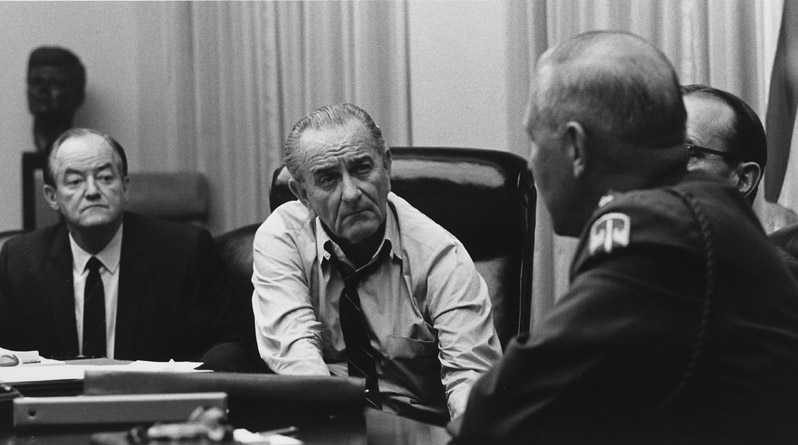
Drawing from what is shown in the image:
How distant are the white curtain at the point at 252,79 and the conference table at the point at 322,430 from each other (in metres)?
2.60

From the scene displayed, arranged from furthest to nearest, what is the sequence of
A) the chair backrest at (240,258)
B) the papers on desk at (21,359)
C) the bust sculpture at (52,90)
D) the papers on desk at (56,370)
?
the bust sculpture at (52,90)
the chair backrest at (240,258)
the papers on desk at (21,359)
the papers on desk at (56,370)

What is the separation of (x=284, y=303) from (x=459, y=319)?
0.40m

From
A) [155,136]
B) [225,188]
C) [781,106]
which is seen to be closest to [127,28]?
[155,136]

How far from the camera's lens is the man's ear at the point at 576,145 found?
4.44 ft

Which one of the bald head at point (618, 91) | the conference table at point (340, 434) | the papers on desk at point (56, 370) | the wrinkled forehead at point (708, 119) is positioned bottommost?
the papers on desk at point (56, 370)

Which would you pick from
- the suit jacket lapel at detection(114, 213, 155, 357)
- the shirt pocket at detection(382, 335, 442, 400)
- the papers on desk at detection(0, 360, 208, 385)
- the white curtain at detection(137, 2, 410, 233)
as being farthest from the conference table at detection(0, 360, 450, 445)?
the white curtain at detection(137, 2, 410, 233)

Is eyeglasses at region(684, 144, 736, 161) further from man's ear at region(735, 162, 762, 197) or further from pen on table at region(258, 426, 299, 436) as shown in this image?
pen on table at region(258, 426, 299, 436)

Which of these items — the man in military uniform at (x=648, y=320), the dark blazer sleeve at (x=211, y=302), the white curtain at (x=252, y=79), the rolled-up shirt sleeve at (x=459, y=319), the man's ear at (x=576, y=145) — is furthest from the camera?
the white curtain at (x=252, y=79)

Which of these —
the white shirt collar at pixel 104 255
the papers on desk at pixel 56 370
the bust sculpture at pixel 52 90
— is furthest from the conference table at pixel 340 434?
the bust sculpture at pixel 52 90

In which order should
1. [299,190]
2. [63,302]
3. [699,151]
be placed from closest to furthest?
[699,151], [299,190], [63,302]

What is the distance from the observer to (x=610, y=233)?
4.13ft

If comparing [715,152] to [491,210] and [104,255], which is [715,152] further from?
[104,255]

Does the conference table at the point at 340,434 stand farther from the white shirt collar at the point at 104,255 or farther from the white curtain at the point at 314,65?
the white shirt collar at the point at 104,255

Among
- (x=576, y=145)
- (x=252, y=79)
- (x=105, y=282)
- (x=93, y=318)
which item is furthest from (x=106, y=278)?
(x=576, y=145)
